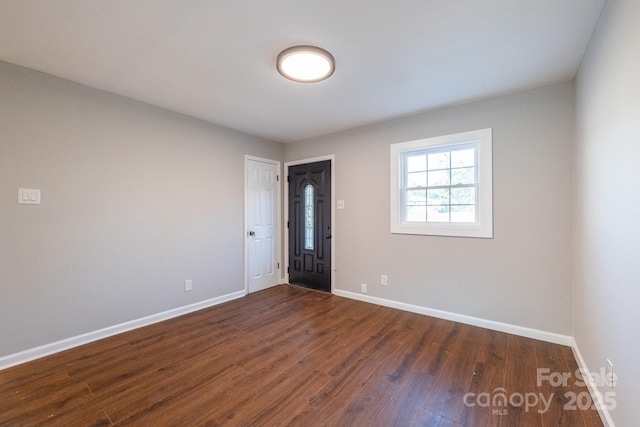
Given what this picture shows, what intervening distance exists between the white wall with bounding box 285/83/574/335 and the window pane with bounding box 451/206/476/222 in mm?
233

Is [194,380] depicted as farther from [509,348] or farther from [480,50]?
[480,50]

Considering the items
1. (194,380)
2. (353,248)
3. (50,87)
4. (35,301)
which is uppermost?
(50,87)

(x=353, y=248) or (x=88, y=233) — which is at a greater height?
(x=88, y=233)

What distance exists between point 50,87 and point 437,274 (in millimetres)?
4326

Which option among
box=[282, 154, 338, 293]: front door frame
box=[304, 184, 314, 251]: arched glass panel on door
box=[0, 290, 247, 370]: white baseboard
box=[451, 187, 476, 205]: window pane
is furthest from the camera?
box=[304, 184, 314, 251]: arched glass panel on door

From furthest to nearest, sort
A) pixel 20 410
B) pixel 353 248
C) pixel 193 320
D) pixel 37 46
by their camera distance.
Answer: pixel 353 248 → pixel 193 320 → pixel 37 46 → pixel 20 410

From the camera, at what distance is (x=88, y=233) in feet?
8.18

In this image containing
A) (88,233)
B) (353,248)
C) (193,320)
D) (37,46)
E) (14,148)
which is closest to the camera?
(37,46)

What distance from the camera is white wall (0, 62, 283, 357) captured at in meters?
2.13

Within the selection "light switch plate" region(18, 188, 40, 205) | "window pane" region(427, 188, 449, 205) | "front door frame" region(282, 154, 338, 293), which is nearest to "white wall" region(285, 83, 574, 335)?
"window pane" region(427, 188, 449, 205)

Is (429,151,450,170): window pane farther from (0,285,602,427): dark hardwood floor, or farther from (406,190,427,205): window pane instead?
(0,285,602,427): dark hardwood floor

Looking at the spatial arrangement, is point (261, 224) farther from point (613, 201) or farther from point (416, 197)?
point (613, 201)

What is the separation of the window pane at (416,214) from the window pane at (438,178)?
32cm

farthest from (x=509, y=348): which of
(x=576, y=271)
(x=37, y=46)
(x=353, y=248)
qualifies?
(x=37, y=46)
